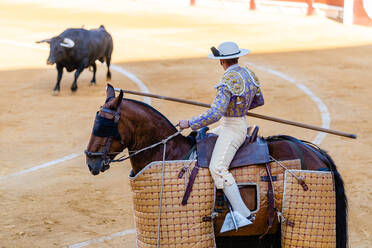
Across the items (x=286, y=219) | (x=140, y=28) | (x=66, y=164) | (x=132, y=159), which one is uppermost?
(x=132, y=159)

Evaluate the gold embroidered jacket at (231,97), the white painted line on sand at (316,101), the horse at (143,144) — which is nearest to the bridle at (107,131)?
the horse at (143,144)

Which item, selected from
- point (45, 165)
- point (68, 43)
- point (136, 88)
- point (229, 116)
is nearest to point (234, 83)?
point (229, 116)

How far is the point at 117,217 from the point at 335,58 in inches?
424

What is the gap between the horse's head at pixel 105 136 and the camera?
4.63 metres

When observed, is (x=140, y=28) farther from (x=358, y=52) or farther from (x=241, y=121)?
(x=241, y=121)

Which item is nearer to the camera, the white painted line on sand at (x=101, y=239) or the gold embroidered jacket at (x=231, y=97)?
the gold embroidered jacket at (x=231, y=97)

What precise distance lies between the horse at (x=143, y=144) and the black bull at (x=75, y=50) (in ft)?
28.8

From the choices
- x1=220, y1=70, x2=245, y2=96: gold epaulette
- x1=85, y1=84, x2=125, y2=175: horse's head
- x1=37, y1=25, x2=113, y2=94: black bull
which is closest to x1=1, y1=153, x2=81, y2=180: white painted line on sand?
x1=85, y1=84, x2=125, y2=175: horse's head

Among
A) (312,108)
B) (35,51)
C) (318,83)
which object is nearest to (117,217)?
(312,108)

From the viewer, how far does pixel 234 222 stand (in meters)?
4.62

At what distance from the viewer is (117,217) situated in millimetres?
6820

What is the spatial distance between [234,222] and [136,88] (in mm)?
9179

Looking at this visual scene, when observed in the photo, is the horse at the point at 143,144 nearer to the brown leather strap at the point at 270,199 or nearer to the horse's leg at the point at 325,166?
the horse's leg at the point at 325,166

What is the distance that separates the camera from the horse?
467 cm
